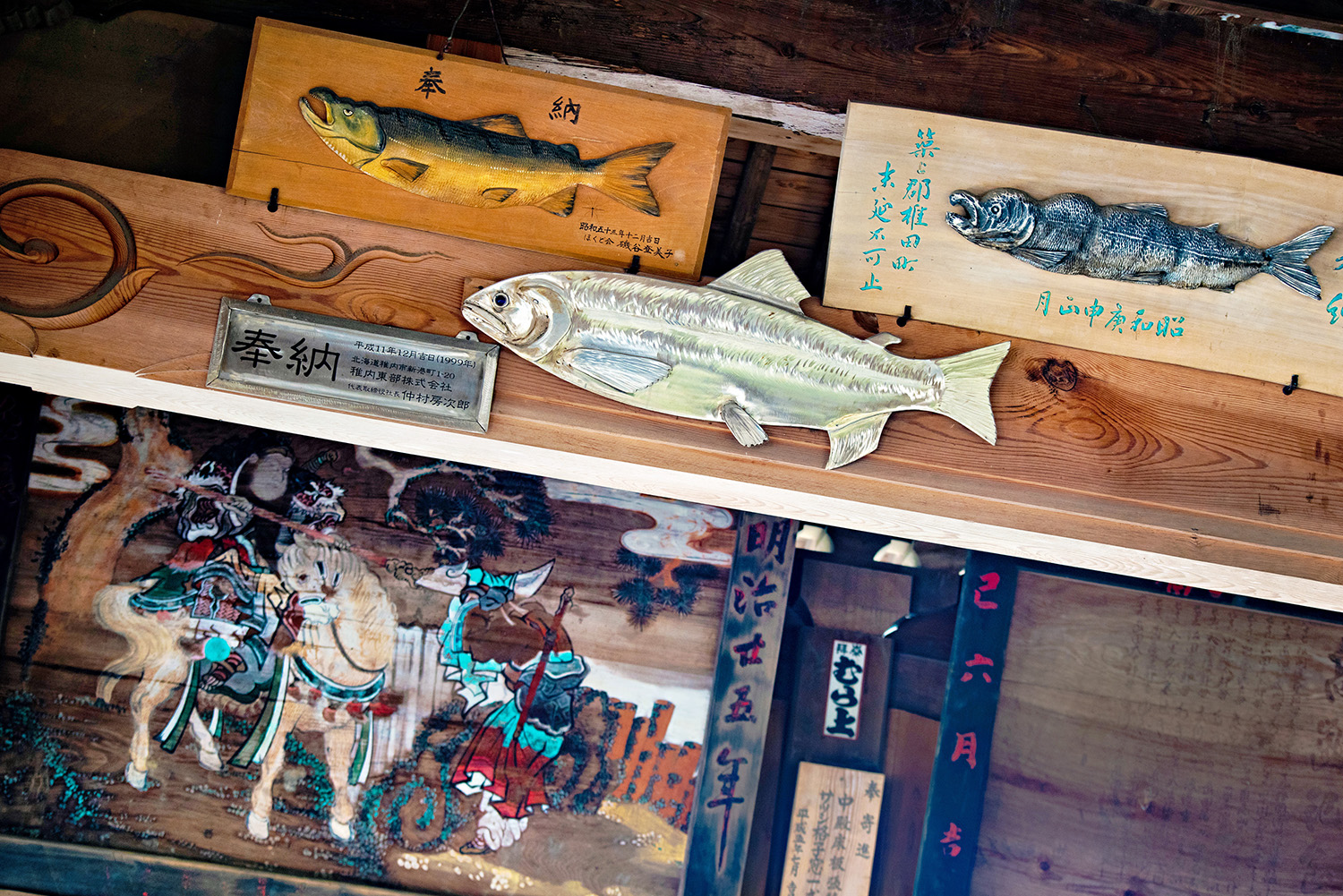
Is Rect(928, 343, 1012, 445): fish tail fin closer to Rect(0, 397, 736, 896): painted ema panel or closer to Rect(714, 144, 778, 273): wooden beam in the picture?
Rect(714, 144, 778, 273): wooden beam

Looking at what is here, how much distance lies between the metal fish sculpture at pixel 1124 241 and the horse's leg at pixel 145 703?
2933mm

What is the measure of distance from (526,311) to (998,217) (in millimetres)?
1312

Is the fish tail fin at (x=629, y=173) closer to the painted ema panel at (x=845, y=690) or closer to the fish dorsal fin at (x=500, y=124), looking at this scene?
the fish dorsal fin at (x=500, y=124)

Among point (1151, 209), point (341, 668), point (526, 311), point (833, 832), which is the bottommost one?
point (833, 832)

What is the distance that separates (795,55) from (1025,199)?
31.6 inches

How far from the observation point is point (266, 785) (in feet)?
8.58

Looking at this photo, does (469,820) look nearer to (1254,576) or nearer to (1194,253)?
(1254,576)

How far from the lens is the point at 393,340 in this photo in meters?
2.10

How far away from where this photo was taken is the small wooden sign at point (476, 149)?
2.10 m

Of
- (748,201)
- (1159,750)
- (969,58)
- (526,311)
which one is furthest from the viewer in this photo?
(1159,750)

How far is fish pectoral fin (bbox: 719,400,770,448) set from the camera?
6.81 feet

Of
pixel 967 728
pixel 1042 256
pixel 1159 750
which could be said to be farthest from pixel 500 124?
pixel 1159 750

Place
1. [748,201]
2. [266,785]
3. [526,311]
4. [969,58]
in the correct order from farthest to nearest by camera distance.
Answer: [266,785], [748,201], [969,58], [526,311]

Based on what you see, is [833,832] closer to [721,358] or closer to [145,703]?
[721,358]
